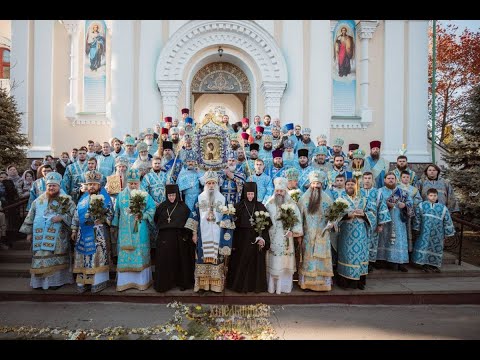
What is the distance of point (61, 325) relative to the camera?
207 inches

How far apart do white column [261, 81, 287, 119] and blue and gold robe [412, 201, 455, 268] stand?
276 inches

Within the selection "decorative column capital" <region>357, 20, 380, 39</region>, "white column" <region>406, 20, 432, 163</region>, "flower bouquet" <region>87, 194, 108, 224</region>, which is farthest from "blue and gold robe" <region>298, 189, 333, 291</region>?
"decorative column capital" <region>357, 20, 380, 39</region>

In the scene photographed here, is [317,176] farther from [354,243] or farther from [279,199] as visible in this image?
[354,243]

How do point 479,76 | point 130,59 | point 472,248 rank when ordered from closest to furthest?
1. point 472,248
2. point 130,59
3. point 479,76

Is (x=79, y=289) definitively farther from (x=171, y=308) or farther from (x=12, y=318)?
(x=171, y=308)

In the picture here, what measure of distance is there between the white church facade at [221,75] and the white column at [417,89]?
1.5 inches

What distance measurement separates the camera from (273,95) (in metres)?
13.0

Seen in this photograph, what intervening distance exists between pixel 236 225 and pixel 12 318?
148 inches

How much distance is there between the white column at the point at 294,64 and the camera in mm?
13203

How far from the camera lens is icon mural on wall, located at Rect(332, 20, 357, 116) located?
13891 mm

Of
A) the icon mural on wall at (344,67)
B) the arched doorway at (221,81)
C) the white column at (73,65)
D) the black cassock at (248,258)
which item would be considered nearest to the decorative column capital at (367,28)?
the icon mural on wall at (344,67)

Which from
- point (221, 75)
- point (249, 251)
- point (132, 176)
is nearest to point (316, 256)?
point (249, 251)
